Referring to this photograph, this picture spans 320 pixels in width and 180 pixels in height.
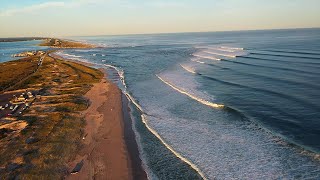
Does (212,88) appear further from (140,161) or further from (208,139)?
(140,161)

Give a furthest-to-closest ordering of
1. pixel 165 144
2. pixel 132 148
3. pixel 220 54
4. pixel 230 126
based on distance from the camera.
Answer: pixel 220 54, pixel 230 126, pixel 165 144, pixel 132 148

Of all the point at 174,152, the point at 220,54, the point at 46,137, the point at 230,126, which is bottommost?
the point at 174,152

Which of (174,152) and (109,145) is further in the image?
(109,145)

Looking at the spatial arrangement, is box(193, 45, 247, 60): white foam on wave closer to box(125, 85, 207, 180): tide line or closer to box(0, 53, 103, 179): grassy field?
box(0, 53, 103, 179): grassy field

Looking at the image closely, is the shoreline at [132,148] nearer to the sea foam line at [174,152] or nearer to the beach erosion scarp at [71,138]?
the beach erosion scarp at [71,138]

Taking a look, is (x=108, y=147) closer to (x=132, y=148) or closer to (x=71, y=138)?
(x=132, y=148)

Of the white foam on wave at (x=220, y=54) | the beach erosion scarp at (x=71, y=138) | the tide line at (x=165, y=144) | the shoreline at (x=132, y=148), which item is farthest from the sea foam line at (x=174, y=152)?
the white foam on wave at (x=220, y=54)

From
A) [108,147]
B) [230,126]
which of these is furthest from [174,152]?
[230,126]

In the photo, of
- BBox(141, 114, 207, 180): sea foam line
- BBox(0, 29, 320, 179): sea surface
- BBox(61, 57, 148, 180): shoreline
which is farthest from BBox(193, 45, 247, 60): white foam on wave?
BBox(141, 114, 207, 180): sea foam line
